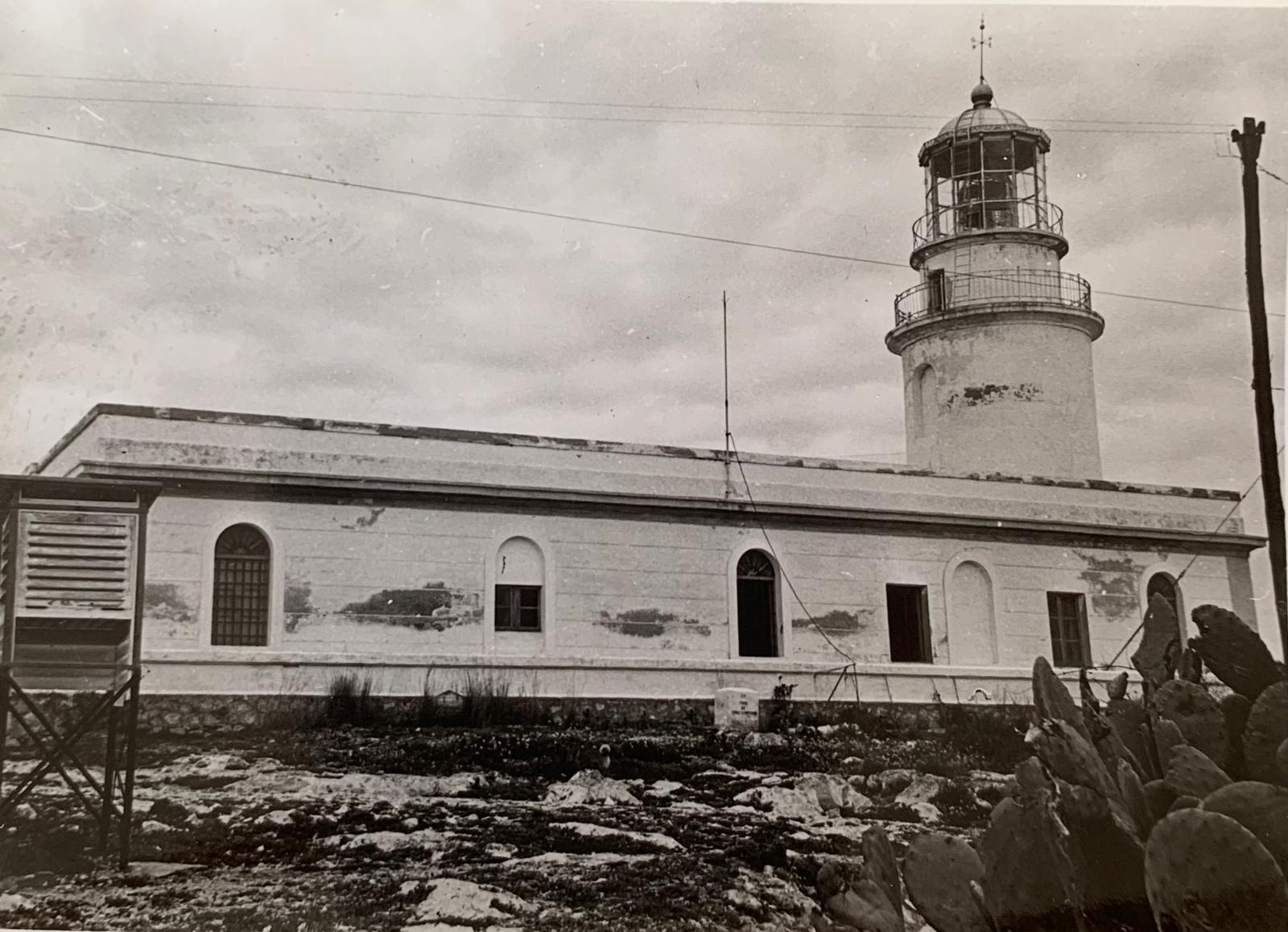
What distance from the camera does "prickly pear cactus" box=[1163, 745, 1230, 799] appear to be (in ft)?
10.4

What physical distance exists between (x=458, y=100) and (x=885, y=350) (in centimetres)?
426

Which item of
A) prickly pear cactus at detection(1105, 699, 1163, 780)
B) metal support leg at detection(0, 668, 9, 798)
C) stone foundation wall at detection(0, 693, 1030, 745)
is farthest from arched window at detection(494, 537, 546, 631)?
prickly pear cactus at detection(1105, 699, 1163, 780)

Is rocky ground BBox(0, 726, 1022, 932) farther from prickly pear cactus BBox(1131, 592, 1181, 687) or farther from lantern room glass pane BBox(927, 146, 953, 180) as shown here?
lantern room glass pane BBox(927, 146, 953, 180)

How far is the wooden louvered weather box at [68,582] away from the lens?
644 centimetres

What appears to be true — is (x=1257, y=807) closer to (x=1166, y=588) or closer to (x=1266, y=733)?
(x=1266, y=733)

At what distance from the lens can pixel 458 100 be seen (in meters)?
7.48

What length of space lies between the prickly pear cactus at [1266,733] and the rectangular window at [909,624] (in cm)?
642

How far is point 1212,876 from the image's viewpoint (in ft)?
9.20

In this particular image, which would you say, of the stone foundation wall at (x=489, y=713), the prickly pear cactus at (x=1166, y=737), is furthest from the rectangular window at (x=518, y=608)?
the prickly pear cactus at (x=1166, y=737)

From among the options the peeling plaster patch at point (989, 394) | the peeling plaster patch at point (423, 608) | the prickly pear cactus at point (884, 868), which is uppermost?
the peeling plaster patch at point (989, 394)

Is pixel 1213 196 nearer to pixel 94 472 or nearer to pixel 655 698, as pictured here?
pixel 655 698

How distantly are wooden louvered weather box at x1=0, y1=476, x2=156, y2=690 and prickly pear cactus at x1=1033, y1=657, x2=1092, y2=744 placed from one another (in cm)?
498

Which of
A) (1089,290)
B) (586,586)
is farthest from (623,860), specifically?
(1089,290)

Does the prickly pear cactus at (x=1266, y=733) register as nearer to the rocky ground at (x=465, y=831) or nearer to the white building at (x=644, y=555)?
the rocky ground at (x=465, y=831)
